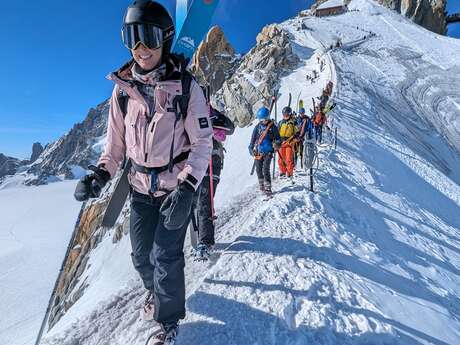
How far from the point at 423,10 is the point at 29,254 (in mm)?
96203

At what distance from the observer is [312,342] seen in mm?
2723

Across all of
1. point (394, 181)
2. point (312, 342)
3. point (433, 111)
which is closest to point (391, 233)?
point (312, 342)

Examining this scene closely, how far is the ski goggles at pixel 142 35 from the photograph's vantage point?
2.36 meters

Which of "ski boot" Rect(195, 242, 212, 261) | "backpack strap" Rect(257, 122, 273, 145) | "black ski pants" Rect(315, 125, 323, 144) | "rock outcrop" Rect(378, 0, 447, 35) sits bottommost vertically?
"ski boot" Rect(195, 242, 212, 261)

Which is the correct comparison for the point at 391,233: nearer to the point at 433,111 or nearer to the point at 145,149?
the point at 145,149

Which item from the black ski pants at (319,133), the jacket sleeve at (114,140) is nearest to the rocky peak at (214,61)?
the black ski pants at (319,133)

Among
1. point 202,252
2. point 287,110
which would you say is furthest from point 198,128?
point 287,110

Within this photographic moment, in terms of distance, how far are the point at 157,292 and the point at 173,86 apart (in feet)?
5.20

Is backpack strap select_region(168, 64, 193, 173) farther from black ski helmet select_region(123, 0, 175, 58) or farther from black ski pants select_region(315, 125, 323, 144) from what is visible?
black ski pants select_region(315, 125, 323, 144)

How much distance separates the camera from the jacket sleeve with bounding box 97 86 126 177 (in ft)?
8.66

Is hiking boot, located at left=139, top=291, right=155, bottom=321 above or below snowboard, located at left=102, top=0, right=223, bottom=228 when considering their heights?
below

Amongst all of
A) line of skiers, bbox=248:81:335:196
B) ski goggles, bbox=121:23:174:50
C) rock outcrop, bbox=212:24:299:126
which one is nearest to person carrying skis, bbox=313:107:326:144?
line of skiers, bbox=248:81:335:196

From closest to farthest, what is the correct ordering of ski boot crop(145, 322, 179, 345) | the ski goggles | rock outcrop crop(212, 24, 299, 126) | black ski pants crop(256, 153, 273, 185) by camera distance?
the ski goggles → ski boot crop(145, 322, 179, 345) → black ski pants crop(256, 153, 273, 185) → rock outcrop crop(212, 24, 299, 126)

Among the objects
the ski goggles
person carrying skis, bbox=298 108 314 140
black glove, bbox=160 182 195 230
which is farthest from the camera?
person carrying skis, bbox=298 108 314 140
